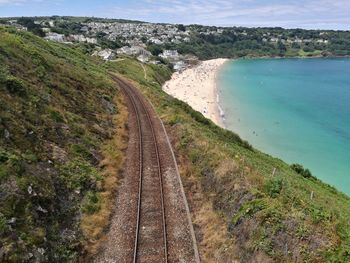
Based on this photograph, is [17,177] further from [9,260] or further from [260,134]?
[260,134]

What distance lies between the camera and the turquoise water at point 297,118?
62.3 meters

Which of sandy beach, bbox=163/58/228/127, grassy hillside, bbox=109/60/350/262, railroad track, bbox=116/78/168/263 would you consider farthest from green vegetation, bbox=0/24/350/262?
sandy beach, bbox=163/58/228/127

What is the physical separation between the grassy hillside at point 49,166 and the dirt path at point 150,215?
0.96 m

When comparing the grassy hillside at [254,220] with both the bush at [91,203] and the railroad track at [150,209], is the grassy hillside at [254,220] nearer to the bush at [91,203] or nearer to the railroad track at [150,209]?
the railroad track at [150,209]

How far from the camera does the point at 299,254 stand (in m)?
13.8

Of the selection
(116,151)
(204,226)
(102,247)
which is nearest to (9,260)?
(102,247)

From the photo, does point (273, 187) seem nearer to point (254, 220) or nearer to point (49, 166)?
point (254, 220)

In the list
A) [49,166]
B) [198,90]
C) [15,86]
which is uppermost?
[15,86]

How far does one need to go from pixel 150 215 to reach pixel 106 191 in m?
3.59

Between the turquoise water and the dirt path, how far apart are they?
34919mm

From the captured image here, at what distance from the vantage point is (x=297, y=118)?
92688 mm

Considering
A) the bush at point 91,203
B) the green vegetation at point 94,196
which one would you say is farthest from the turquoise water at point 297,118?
the bush at point 91,203

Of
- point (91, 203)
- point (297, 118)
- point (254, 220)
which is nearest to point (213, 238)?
point (254, 220)

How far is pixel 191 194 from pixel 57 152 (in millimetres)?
8476
